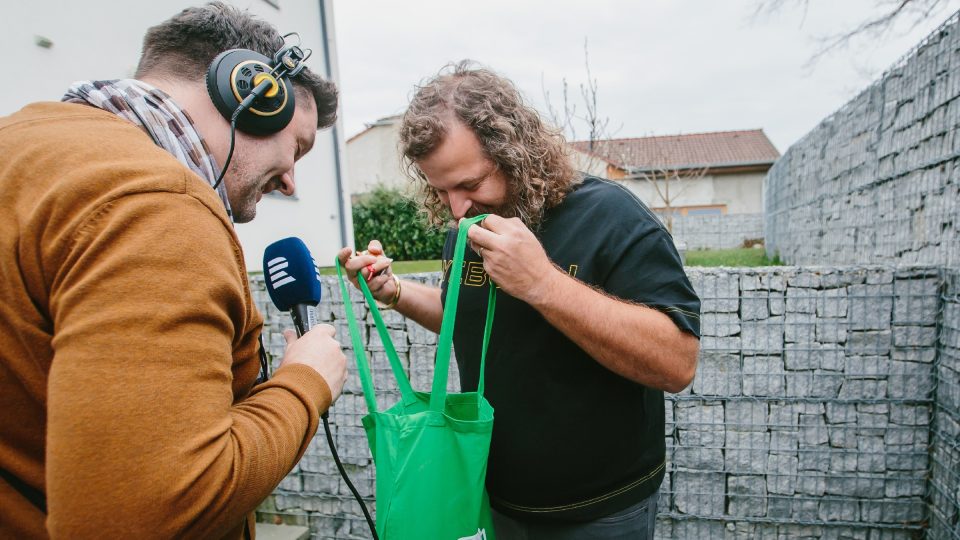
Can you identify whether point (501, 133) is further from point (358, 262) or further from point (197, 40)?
point (197, 40)

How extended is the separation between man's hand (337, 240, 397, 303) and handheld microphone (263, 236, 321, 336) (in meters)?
0.24

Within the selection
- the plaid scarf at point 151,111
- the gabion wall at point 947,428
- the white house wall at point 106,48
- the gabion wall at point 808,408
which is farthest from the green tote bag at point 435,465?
the gabion wall at point 947,428

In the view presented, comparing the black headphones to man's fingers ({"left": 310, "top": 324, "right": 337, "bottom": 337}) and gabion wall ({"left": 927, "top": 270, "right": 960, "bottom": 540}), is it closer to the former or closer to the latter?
man's fingers ({"left": 310, "top": 324, "right": 337, "bottom": 337})

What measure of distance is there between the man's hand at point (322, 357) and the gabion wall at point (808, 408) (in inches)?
72.5

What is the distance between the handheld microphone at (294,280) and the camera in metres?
1.39

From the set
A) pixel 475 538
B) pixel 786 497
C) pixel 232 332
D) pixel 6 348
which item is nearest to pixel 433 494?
pixel 475 538

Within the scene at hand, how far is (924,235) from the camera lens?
10.7ft

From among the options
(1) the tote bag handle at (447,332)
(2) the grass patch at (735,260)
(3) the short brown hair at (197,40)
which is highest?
(3) the short brown hair at (197,40)

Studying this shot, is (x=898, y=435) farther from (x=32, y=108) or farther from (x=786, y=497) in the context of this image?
(x=32, y=108)

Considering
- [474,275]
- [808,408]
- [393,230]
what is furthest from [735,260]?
[474,275]

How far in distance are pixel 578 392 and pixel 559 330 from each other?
203 mm

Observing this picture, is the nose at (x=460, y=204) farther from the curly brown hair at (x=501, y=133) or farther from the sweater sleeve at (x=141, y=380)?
the sweater sleeve at (x=141, y=380)

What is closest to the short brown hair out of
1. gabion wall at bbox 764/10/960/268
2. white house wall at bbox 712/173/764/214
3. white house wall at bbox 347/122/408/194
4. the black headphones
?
the black headphones

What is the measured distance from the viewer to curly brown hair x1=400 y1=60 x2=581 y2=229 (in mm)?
1561
